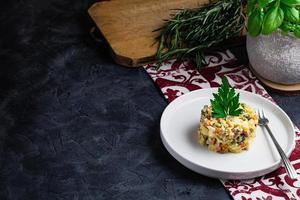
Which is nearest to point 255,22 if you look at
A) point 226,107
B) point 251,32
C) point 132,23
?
point 251,32

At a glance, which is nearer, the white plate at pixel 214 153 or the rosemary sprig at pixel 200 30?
the white plate at pixel 214 153

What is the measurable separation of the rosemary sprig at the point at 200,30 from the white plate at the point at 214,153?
161mm

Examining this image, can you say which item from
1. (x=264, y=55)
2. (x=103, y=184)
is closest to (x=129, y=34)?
(x=264, y=55)

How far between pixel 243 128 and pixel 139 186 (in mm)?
210

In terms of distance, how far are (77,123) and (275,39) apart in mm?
428

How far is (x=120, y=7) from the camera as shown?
1.38m

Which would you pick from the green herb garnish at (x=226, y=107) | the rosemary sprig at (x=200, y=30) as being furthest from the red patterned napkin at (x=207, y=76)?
the green herb garnish at (x=226, y=107)

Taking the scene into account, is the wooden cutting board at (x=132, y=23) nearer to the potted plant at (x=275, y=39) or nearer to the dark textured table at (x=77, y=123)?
the dark textured table at (x=77, y=123)

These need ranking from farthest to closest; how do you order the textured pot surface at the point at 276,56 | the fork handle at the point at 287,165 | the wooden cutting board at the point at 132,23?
1. the wooden cutting board at the point at 132,23
2. the textured pot surface at the point at 276,56
3. the fork handle at the point at 287,165

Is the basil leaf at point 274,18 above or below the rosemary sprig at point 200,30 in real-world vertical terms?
above

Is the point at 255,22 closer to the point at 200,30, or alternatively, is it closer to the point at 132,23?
the point at 200,30

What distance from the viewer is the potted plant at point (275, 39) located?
100 cm

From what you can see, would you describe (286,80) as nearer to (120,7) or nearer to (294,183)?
(294,183)

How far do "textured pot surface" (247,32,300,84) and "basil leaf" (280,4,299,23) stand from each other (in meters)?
0.06
